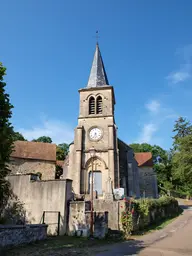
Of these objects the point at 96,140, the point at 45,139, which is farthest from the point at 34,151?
the point at 45,139

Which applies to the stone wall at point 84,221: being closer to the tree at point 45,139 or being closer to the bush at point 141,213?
the bush at point 141,213

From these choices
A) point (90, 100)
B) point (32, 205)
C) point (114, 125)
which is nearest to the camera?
point (32, 205)

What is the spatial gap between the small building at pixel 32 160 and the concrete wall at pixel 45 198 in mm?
11589

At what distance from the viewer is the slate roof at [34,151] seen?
25.8 m

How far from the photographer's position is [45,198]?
12742 millimetres

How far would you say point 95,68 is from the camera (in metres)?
28.0

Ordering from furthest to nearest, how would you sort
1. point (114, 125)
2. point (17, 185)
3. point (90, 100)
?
point (90, 100) → point (114, 125) → point (17, 185)

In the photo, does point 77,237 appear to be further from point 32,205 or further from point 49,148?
point 49,148

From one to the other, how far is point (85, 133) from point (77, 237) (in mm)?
12946

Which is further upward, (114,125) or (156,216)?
(114,125)

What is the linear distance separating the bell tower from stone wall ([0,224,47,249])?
945 cm

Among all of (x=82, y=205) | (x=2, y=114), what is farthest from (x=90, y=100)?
(x=2, y=114)

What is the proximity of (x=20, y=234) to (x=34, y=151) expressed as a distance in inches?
754

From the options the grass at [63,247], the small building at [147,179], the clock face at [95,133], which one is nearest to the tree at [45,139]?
the small building at [147,179]
